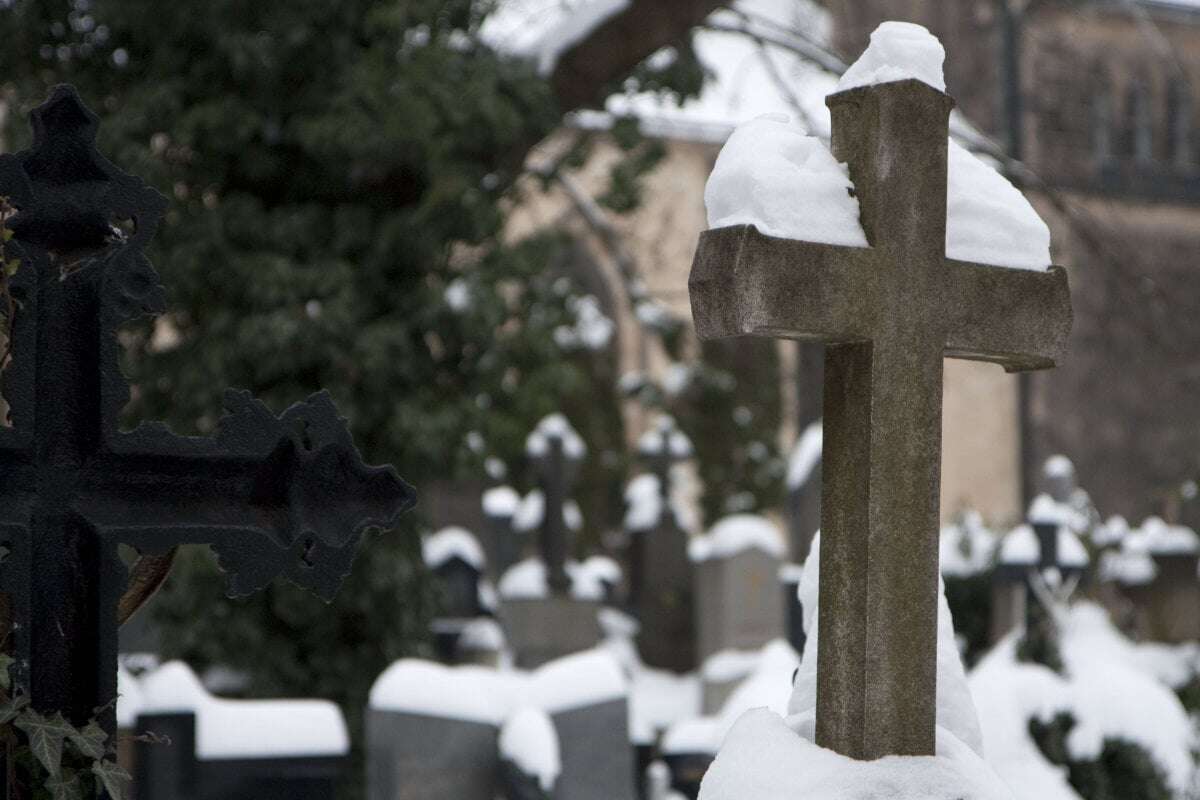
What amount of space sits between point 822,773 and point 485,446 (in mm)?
6659

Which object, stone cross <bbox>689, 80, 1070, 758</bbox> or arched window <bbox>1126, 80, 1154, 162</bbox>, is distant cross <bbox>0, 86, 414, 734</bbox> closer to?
stone cross <bbox>689, 80, 1070, 758</bbox>

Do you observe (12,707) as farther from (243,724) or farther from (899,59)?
(243,724)

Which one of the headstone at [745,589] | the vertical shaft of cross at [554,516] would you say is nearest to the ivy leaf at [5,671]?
the headstone at [745,589]

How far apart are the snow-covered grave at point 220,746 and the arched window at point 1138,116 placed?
78.6 feet

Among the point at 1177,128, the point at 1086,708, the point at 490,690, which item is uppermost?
the point at 1177,128

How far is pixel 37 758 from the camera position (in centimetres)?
217

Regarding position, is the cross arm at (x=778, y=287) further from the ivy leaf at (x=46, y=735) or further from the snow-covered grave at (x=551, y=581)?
the snow-covered grave at (x=551, y=581)

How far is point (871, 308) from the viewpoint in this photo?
260 centimetres

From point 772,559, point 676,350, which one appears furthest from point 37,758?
point 772,559

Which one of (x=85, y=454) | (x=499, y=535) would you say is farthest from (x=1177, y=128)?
(x=85, y=454)

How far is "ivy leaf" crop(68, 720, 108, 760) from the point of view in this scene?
2.14 metres

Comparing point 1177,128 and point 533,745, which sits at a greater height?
point 1177,128

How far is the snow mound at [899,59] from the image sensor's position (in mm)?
2621

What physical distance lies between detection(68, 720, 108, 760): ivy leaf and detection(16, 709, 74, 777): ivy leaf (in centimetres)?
1
